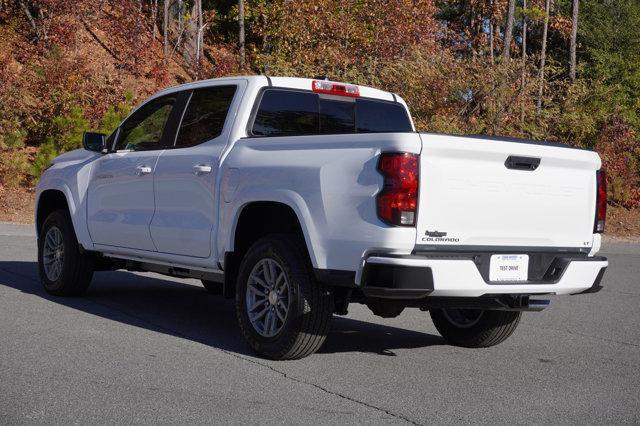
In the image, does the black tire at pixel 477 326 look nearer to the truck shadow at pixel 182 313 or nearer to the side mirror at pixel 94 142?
the truck shadow at pixel 182 313

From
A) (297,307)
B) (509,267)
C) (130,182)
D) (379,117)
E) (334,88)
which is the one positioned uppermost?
(334,88)

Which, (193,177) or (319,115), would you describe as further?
(319,115)

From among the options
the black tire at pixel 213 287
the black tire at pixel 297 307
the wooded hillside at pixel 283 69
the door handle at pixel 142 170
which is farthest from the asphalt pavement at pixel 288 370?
the wooded hillside at pixel 283 69

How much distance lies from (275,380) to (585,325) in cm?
421

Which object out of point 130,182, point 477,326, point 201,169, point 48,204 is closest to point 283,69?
point 48,204

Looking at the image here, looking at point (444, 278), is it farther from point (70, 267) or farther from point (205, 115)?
point (70, 267)

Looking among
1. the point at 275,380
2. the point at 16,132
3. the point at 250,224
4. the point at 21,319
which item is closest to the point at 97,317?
the point at 21,319

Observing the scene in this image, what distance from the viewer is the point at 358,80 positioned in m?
27.0

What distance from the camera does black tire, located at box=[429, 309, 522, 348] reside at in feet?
24.6

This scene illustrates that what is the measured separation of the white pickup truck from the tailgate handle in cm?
1

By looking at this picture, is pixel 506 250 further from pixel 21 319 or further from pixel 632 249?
pixel 632 249

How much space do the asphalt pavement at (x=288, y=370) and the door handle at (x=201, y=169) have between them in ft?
4.30

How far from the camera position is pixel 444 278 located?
589cm

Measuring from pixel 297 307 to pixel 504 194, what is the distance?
1.58 metres
